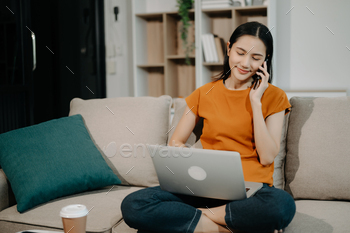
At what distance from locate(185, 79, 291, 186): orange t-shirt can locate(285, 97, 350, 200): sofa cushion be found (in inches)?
5.4

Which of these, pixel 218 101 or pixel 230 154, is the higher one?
pixel 218 101

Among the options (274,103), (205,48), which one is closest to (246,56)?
(274,103)

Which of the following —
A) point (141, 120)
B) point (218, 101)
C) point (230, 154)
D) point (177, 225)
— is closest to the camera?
point (230, 154)

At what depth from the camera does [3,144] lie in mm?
1464

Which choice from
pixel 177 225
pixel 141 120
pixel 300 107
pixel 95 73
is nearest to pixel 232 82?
pixel 300 107

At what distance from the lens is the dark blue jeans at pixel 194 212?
1091 mm

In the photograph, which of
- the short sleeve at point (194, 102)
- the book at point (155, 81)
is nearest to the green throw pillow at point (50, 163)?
the short sleeve at point (194, 102)

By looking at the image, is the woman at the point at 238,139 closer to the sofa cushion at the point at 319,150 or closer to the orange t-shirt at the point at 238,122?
the orange t-shirt at the point at 238,122

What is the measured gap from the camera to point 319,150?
1.46 metres

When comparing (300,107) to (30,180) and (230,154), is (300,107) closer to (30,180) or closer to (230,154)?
(230,154)

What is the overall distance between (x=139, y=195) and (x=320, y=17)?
2448 mm

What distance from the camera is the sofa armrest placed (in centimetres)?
141

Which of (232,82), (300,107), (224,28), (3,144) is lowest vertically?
(3,144)

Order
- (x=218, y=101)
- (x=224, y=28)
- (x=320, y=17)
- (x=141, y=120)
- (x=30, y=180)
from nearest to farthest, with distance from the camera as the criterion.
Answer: (x=30, y=180), (x=218, y=101), (x=141, y=120), (x=320, y=17), (x=224, y=28)
